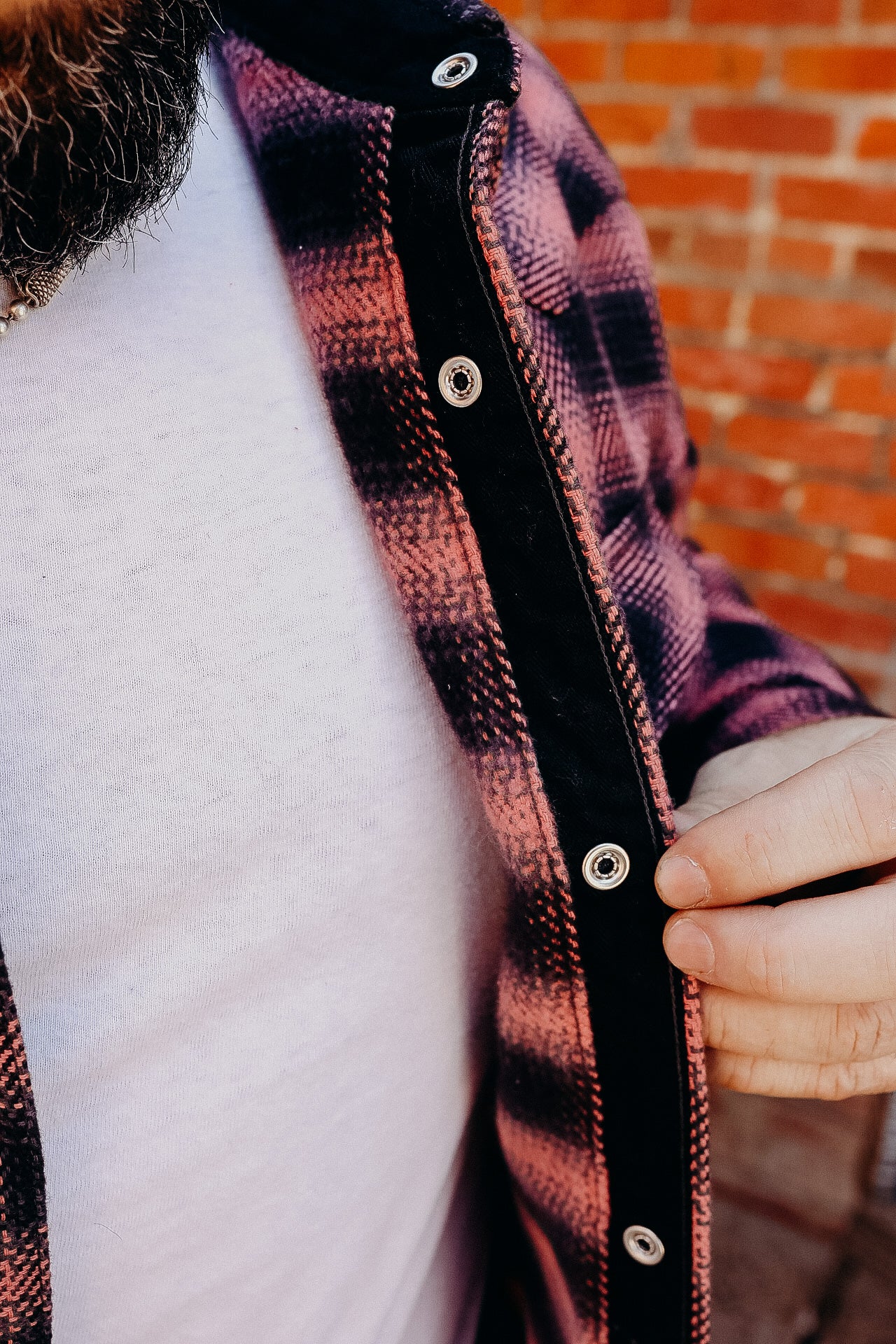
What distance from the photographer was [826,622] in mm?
1542

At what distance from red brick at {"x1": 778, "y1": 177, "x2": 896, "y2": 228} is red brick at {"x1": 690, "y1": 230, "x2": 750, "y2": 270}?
7 centimetres

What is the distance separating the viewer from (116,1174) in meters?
0.52

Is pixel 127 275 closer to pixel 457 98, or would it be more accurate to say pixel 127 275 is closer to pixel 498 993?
pixel 457 98

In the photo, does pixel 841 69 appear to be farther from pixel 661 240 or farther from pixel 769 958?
pixel 769 958

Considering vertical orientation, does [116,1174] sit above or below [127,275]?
below

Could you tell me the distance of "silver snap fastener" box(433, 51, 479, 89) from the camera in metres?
0.53

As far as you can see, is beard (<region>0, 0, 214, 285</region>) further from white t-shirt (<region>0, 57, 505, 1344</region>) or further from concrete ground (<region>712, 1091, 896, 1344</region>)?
concrete ground (<region>712, 1091, 896, 1344</region>)

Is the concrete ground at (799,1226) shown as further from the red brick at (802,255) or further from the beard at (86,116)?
the beard at (86,116)

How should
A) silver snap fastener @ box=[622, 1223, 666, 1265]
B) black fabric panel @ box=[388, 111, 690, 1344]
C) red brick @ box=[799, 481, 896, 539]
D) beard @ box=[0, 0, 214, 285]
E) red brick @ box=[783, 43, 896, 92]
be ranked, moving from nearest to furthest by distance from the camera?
1. beard @ box=[0, 0, 214, 285]
2. black fabric panel @ box=[388, 111, 690, 1344]
3. silver snap fastener @ box=[622, 1223, 666, 1265]
4. red brick @ box=[783, 43, 896, 92]
5. red brick @ box=[799, 481, 896, 539]

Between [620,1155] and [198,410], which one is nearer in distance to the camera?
[198,410]

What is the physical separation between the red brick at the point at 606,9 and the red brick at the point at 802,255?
359 millimetres

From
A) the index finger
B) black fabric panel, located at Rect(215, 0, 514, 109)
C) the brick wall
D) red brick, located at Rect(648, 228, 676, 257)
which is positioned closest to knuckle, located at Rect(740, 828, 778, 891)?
the index finger

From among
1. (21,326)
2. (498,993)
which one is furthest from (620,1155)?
(21,326)

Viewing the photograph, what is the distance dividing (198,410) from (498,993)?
0.44 m
